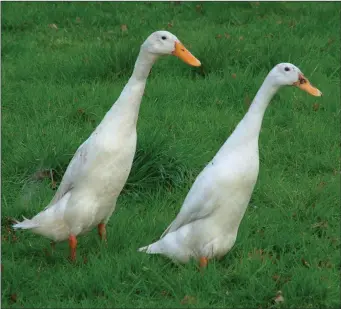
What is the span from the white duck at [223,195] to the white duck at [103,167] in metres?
0.39

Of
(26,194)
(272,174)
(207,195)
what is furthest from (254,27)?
(207,195)

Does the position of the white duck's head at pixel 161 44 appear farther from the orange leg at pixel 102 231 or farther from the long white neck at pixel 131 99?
the orange leg at pixel 102 231

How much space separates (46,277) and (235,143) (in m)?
1.27

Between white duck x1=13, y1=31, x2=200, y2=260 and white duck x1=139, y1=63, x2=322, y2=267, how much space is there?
390 mm

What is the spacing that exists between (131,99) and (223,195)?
2.49ft

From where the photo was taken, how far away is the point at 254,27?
352 inches

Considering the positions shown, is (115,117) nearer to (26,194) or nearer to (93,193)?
(93,193)

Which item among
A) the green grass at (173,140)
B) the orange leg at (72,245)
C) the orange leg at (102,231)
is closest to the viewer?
the green grass at (173,140)

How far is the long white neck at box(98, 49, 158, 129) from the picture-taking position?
182 inches

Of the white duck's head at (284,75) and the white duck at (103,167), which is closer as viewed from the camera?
the white duck's head at (284,75)

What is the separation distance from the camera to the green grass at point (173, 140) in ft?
14.4

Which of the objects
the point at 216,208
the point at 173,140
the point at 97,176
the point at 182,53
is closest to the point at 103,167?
the point at 97,176

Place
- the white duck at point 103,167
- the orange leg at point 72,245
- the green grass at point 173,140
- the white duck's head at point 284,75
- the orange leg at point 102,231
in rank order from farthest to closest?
the orange leg at point 102,231
the orange leg at point 72,245
the white duck at point 103,167
the white duck's head at point 284,75
the green grass at point 173,140

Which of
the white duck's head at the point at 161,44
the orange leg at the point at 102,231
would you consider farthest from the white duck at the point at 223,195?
the white duck's head at the point at 161,44
